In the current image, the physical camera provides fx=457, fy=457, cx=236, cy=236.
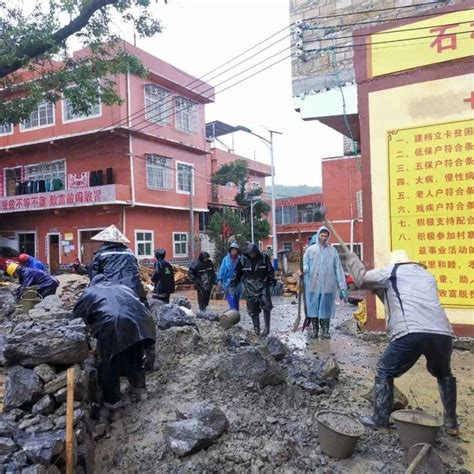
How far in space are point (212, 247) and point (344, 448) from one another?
20859 mm

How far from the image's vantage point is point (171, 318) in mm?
6227

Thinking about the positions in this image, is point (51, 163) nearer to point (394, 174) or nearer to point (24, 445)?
point (394, 174)

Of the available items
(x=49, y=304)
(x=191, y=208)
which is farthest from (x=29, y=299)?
(x=191, y=208)

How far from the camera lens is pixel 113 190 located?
1903 centimetres

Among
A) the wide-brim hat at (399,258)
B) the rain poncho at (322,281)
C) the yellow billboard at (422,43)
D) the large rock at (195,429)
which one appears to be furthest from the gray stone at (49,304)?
the yellow billboard at (422,43)

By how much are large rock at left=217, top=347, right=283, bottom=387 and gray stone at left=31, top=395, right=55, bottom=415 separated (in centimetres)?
150

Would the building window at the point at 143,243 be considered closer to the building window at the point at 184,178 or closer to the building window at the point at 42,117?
the building window at the point at 184,178

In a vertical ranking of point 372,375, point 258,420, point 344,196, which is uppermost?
point 344,196

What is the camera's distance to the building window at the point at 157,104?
68.2 feet

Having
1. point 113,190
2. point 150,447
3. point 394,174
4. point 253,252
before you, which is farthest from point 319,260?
point 113,190

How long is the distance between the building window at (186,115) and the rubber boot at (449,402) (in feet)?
67.6

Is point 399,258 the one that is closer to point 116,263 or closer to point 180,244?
point 116,263

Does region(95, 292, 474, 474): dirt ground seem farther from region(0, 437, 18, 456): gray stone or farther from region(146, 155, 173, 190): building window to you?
region(146, 155, 173, 190): building window

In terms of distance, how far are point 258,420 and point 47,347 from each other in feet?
5.88
